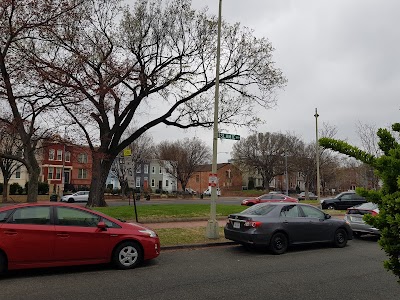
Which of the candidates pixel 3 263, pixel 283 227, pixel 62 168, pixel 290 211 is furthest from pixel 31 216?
pixel 62 168

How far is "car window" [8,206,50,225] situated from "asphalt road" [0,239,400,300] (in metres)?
1.08

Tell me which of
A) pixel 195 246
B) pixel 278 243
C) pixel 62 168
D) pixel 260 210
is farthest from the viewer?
pixel 62 168

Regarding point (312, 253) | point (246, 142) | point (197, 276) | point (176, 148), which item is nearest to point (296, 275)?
point (197, 276)

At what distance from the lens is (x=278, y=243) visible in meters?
10.2

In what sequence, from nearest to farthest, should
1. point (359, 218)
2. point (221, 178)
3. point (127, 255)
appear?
1. point (127, 255)
2. point (359, 218)
3. point (221, 178)

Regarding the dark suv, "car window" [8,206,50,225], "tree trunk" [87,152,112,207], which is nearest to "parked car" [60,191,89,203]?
"tree trunk" [87,152,112,207]

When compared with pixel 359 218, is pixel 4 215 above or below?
above

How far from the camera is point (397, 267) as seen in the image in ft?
11.6

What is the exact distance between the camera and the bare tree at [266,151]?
6656 centimetres

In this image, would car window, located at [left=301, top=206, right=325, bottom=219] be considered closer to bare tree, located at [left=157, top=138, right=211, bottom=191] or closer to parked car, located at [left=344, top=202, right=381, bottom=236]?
parked car, located at [left=344, top=202, right=381, bottom=236]

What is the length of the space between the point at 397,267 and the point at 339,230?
28.2 ft

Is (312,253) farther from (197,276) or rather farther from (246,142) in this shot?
(246,142)

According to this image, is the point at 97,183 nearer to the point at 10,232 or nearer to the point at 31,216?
the point at 31,216

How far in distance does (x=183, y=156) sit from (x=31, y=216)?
5270 centimetres
